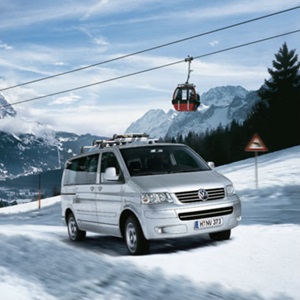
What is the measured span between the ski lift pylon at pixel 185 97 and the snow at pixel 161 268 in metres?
14.9

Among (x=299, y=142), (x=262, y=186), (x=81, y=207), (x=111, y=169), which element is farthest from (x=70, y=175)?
(x=299, y=142)

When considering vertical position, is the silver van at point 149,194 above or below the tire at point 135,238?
above

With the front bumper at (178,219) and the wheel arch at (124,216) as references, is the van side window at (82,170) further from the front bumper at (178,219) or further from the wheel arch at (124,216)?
the front bumper at (178,219)

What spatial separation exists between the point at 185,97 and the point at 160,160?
1692cm

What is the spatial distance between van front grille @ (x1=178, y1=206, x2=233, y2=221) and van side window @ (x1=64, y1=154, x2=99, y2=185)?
8.26 ft

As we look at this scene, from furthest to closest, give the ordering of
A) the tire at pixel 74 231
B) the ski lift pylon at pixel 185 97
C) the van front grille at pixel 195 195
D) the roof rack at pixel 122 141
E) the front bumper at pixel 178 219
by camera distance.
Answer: the ski lift pylon at pixel 185 97 → the tire at pixel 74 231 → the roof rack at pixel 122 141 → the van front grille at pixel 195 195 → the front bumper at pixel 178 219

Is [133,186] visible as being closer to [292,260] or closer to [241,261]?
[241,261]

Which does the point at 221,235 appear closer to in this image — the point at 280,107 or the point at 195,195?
the point at 195,195

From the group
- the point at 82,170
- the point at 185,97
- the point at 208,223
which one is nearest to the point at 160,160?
the point at 208,223

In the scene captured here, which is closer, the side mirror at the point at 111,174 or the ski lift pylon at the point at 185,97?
the side mirror at the point at 111,174

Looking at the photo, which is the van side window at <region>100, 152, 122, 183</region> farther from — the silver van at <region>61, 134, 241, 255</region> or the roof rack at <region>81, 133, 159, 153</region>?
the roof rack at <region>81, 133, 159, 153</region>

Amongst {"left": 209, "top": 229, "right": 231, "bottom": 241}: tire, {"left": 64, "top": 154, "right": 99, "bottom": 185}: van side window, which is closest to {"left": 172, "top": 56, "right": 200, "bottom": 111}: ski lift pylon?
{"left": 64, "top": 154, "right": 99, "bottom": 185}: van side window

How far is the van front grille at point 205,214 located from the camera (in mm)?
8750

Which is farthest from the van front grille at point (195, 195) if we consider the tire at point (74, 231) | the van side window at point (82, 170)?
the tire at point (74, 231)
